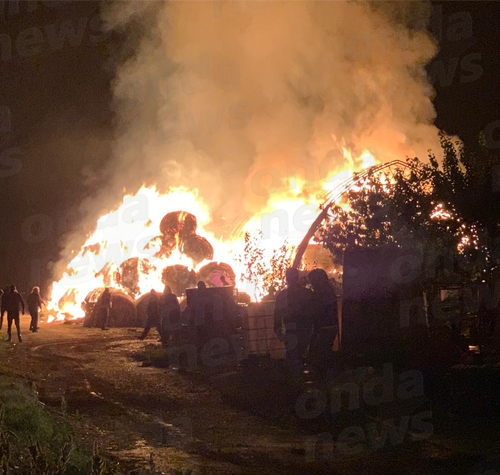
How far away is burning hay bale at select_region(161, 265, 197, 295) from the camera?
3322cm

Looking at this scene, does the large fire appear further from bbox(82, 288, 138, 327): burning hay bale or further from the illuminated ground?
the illuminated ground

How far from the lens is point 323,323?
11.4m

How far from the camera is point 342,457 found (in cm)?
683

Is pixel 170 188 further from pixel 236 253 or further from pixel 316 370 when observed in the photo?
pixel 316 370

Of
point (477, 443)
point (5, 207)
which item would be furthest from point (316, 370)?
point (5, 207)

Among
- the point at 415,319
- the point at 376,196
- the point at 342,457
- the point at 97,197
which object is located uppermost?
the point at 97,197

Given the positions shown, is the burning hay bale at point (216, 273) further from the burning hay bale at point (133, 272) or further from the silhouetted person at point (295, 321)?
the silhouetted person at point (295, 321)

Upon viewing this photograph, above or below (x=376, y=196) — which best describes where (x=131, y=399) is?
below

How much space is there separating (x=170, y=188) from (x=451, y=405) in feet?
100

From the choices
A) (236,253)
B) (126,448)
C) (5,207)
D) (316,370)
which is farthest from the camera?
(5,207)

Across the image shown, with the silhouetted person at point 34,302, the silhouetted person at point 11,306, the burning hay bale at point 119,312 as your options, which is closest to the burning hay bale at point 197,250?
the burning hay bale at point 119,312

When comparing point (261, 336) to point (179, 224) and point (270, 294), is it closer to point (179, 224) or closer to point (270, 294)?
point (270, 294)

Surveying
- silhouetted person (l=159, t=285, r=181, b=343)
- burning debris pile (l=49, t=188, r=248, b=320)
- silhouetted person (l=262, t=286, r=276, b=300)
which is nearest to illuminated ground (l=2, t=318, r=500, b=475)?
silhouetted person (l=159, t=285, r=181, b=343)

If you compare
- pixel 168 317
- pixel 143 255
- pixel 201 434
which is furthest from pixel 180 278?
pixel 201 434
